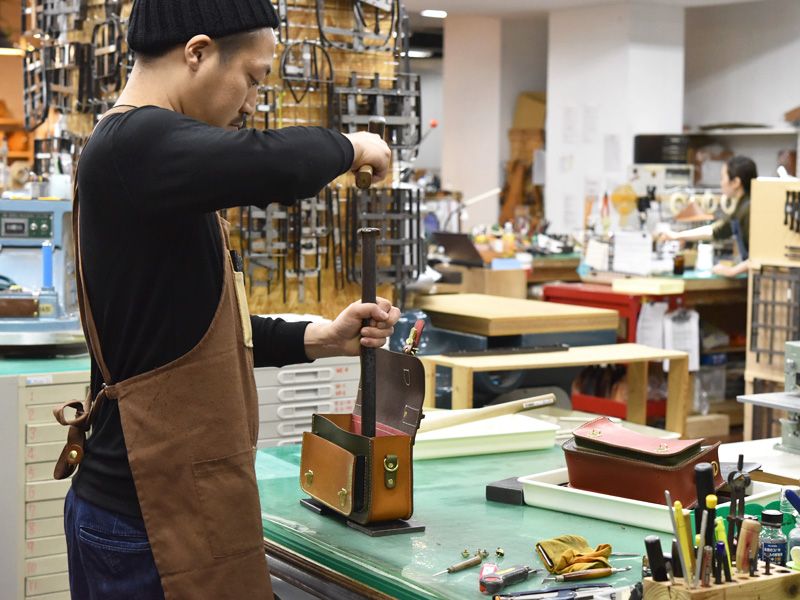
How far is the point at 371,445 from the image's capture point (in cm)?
167

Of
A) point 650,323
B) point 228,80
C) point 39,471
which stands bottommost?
point 39,471

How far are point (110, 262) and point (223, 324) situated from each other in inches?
7.1

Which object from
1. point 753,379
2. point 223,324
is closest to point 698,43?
point 753,379

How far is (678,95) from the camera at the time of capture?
450 inches

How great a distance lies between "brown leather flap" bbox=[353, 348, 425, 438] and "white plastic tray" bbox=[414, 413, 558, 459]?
1.49 ft

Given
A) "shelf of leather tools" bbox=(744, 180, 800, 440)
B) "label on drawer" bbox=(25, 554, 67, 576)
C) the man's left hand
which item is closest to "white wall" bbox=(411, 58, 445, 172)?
"shelf of leather tools" bbox=(744, 180, 800, 440)

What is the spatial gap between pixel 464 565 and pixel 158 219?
2.30 feet

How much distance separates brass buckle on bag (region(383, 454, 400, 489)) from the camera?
168 centimetres

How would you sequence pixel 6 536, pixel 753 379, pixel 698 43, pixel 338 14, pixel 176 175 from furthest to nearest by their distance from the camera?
pixel 698 43, pixel 753 379, pixel 338 14, pixel 6 536, pixel 176 175

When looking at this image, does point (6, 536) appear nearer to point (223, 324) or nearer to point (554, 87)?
point (223, 324)

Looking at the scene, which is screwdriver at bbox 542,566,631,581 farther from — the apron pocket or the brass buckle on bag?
the apron pocket

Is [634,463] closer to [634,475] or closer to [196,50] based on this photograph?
[634,475]

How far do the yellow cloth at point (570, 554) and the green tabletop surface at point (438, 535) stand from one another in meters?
0.02

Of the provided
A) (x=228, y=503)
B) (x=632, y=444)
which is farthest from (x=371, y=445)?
(x=632, y=444)
